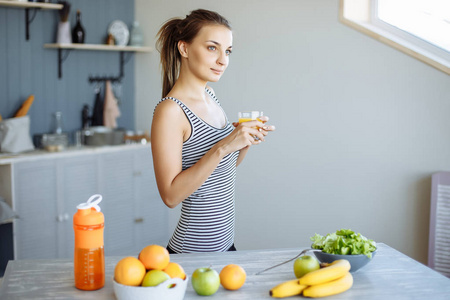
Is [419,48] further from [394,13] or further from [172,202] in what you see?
[172,202]

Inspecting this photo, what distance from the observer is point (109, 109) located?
4867mm

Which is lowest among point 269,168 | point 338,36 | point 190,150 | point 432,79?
point 269,168

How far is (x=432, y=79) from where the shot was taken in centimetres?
365

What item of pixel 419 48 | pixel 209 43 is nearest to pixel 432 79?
pixel 419 48

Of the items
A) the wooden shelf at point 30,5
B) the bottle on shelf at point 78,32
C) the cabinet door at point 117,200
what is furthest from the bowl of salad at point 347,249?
the bottle on shelf at point 78,32

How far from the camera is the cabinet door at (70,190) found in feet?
13.4

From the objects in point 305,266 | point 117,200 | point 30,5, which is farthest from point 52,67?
point 305,266

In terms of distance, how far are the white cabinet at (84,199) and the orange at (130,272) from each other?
2544 mm

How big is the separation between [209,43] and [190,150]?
1.33ft

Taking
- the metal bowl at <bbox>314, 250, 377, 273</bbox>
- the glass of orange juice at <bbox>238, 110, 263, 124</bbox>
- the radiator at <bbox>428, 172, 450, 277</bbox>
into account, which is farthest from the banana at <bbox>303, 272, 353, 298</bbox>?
the radiator at <bbox>428, 172, 450, 277</bbox>

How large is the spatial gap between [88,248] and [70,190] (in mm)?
2660

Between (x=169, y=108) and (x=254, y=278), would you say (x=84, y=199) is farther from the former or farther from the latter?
(x=254, y=278)

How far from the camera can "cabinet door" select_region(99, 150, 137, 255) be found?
4.41 metres

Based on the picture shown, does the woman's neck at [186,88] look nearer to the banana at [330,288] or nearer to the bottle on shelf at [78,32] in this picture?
the banana at [330,288]
